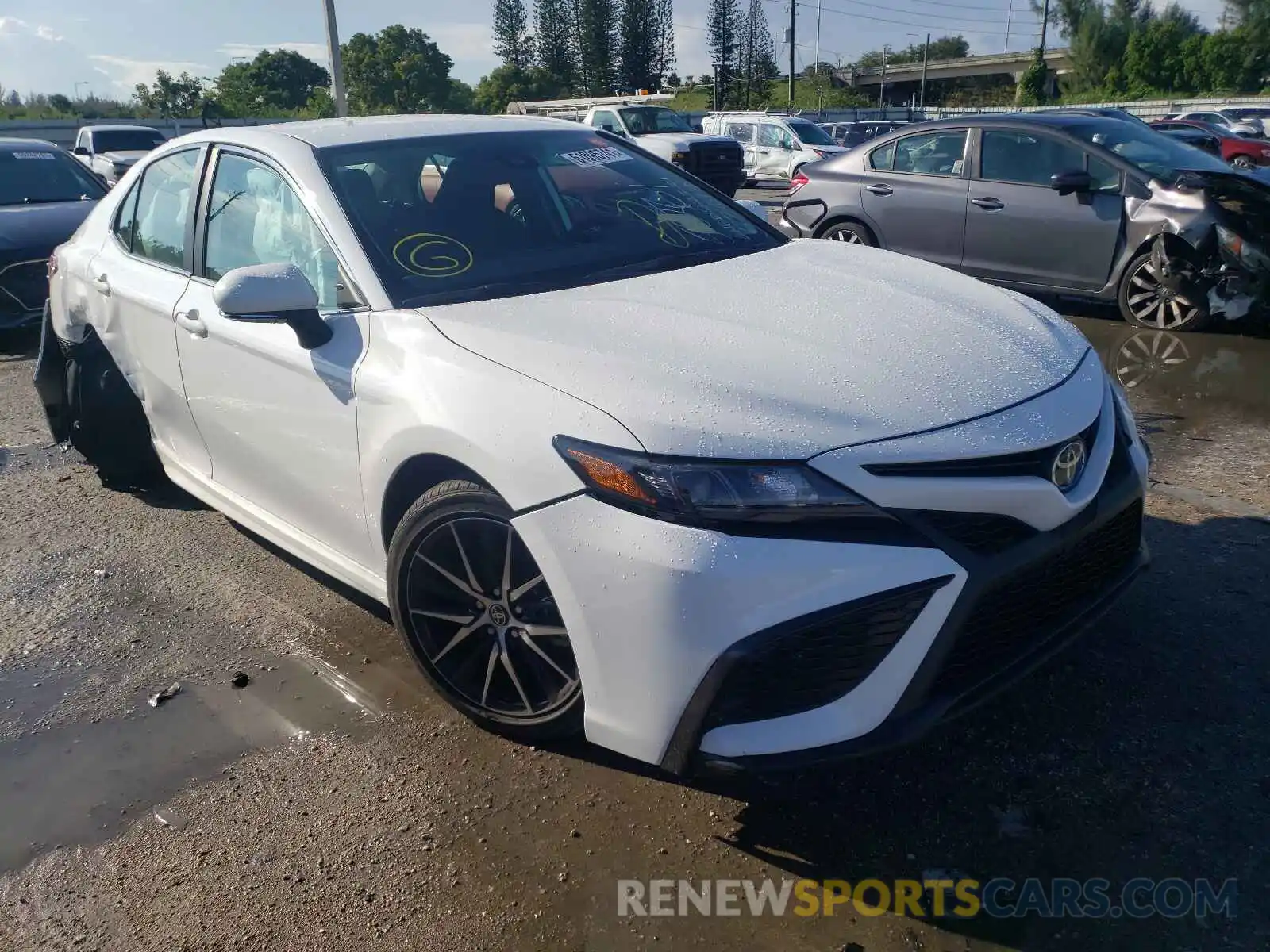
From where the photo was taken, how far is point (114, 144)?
20.0 metres

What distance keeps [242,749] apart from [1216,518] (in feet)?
12.0

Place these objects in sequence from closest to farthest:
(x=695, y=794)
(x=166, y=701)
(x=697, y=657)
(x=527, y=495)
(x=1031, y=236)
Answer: (x=697, y=657)
(x=527, y=495)
(x=695, y=794)
(x=166, y=701)
(x=1031, y=236)

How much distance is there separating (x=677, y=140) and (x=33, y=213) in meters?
12.7

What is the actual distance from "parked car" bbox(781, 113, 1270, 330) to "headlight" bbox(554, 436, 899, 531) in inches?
179

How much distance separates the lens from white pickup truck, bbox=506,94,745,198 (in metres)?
18.7

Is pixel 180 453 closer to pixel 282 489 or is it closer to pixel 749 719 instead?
pixel 282 489

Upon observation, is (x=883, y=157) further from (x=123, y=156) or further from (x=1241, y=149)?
(x=1241, y=149)

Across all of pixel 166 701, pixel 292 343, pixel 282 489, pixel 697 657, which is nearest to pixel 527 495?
pixel 697 657

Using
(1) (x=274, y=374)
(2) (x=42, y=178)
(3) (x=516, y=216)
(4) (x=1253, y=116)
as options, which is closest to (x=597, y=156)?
(3) (x=516, y=216)

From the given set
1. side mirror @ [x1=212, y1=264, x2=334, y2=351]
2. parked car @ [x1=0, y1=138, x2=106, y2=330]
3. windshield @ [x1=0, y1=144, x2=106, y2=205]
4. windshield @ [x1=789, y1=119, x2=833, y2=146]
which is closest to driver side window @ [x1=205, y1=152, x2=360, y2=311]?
side mirror @ [x1=212, y1=264, x2=334, y2=351]

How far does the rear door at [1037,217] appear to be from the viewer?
7.27 m

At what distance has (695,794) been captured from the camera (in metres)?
2.67

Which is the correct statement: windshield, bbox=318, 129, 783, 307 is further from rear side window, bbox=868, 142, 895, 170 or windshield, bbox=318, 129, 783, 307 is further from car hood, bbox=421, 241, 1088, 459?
rear side window, bbox=868, 142, 895, 170

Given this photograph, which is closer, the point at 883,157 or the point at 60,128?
the point at 883,157
